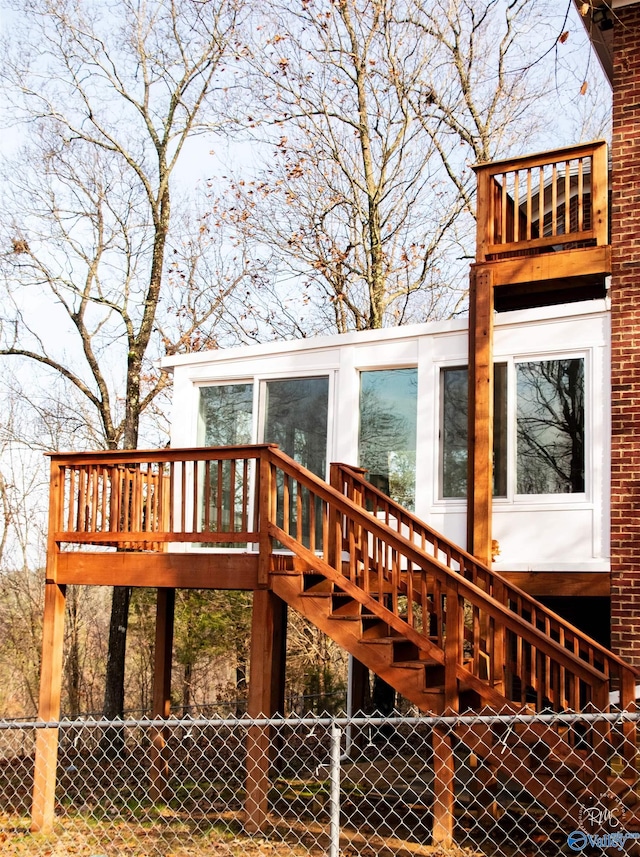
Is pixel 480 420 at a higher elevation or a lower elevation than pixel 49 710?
higher

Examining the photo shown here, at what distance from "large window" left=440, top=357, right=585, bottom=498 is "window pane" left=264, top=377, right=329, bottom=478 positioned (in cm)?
169

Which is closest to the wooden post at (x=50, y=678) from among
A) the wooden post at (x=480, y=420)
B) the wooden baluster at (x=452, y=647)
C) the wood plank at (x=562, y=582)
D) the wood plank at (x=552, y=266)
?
the wooden baluster at (x=452, y=647)

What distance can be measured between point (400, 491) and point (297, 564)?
2.02 metres

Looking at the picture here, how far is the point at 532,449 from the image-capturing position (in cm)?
945

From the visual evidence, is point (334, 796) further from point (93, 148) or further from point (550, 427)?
point (93, 148)

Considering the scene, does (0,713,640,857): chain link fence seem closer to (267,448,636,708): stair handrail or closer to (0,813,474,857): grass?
(0,813,474,857): grass

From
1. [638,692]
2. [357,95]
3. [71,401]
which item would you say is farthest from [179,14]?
[638,692]

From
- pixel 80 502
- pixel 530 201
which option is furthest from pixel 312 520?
pixel 530 201

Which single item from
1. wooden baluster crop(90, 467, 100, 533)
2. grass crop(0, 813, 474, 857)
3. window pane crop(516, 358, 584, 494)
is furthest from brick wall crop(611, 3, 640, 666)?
wooden baluster crop(90, 467, 100, 533)

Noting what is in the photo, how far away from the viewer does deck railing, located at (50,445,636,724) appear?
723 centimetres

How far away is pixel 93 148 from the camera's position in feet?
64.2

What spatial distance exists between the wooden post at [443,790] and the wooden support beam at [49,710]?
377cm

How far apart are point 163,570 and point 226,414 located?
2.95 metres

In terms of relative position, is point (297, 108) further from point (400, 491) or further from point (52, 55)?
point (400, 491)
